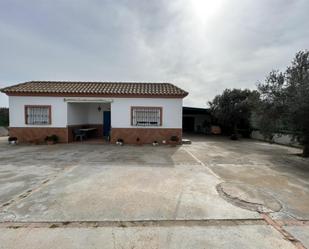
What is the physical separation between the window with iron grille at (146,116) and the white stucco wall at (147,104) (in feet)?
0.85

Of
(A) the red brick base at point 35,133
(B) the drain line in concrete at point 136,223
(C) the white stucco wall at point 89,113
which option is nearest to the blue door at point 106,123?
(C) the white stucco wall at point 89,113

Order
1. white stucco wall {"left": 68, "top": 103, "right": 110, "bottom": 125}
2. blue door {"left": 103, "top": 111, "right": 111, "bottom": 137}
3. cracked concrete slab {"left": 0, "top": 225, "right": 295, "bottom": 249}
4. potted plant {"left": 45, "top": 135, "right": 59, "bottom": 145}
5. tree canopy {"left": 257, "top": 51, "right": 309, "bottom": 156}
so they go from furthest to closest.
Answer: blue door {"left": 103, "top": 111, "right": 111, "bottom": 137}
white stucco wall {"left": 68, "top": 103, "right": 110, "bottom": 125}
potted plant {"left": 45, "top": 135, "right": 59, "bottom": 145}
tree canopy {"left": 257, "top": 51, "right": 309, "bottom": 156}
cracked concrete slab {"left": 0, "top": 225, "right": 295, "bottom": 249}

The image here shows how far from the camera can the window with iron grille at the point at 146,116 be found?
471 inches

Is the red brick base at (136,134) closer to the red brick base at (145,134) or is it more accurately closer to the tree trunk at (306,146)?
the red brick base at (145,134)

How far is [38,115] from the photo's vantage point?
467 inches

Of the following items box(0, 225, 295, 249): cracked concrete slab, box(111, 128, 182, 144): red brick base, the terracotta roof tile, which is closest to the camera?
box(0, 225, 295, 249): cracked concrete slab

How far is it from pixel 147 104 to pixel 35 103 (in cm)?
716

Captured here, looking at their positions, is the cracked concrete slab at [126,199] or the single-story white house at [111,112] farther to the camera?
the single-story white house at [111,112]

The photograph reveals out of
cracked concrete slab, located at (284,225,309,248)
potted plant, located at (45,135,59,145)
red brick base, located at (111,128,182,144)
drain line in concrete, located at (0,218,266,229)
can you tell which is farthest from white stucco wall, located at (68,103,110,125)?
cracked concrete slab, located at (284,225,309,248)

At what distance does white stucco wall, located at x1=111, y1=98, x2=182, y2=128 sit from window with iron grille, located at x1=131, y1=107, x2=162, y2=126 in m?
0.26

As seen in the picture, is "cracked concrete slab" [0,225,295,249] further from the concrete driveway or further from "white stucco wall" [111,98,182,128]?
"white stucco wall" [111,98,182,128]

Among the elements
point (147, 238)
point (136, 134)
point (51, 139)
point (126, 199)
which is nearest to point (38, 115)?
point (51, 139)

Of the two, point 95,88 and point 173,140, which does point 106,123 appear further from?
point 173,140

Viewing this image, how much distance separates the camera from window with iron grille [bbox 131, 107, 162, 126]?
39.2 feet
